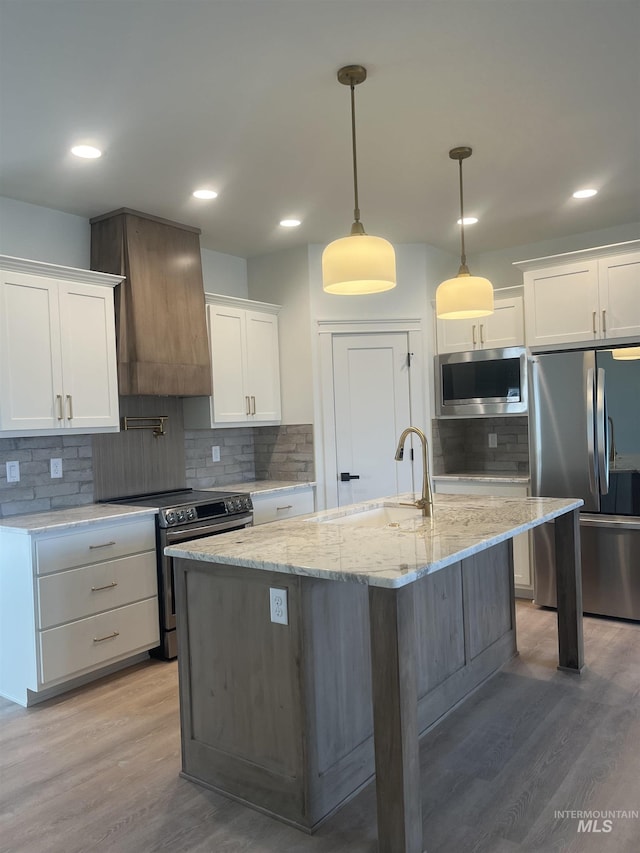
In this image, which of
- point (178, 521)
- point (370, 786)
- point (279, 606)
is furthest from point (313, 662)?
point (178, 521)

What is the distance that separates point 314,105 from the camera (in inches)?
107

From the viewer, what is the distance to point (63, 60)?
2.33 metres

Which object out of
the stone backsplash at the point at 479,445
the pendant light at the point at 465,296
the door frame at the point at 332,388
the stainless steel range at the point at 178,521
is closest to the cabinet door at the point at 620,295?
the stone backsplash at the point at 479,445

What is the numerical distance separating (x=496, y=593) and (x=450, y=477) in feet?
5.06

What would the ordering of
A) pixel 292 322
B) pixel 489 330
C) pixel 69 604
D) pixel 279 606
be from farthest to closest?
pixel 292 322
pixel 489 330
pixel 69 604
pixel 279 606

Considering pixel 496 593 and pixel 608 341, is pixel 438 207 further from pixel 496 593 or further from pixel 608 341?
pixel 496 593

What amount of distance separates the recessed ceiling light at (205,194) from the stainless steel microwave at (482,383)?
2.17 metres

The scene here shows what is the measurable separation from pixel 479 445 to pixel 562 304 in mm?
1442

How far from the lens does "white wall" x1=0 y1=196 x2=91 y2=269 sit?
366 centimetres

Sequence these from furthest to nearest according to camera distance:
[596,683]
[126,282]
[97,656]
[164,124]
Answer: [126,282] → [97,656] → [596,683] → [164,124]

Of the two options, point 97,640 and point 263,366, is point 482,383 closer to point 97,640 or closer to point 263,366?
point 263,366

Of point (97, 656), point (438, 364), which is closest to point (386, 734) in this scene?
point (97, 656)

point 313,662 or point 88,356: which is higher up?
point 88,356

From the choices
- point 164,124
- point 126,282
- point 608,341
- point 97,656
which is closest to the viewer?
point 164,124
